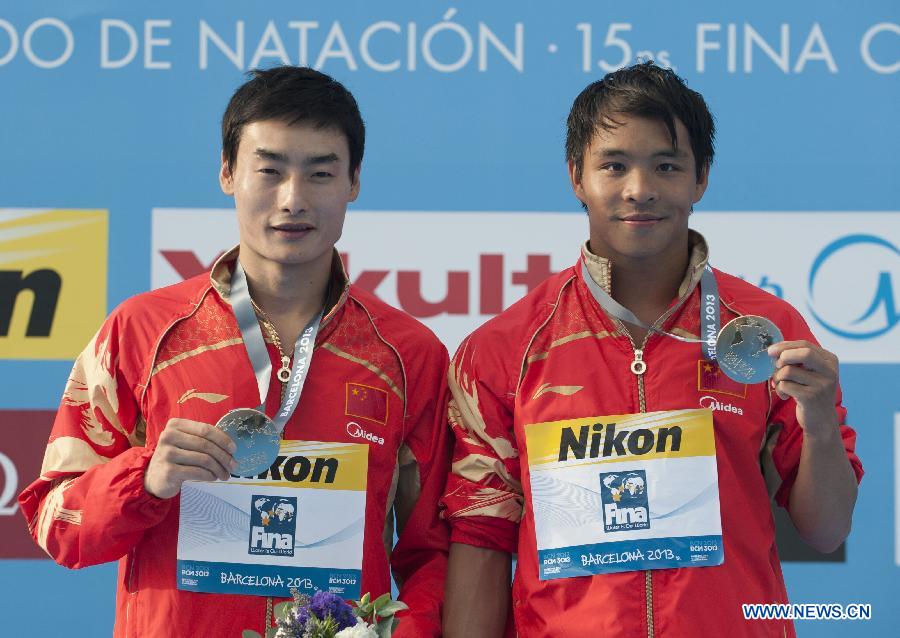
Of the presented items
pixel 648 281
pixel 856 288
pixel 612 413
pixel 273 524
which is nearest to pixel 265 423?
pixel 273 524

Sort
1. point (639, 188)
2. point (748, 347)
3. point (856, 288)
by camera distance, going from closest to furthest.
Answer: point (748, 347)
point (639, 188)
point (856, 288)

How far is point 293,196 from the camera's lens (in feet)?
7.55

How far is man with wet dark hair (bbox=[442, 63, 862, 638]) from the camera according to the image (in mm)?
2197

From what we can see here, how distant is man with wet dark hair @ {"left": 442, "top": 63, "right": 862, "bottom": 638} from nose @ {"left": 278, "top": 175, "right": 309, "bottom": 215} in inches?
17.8

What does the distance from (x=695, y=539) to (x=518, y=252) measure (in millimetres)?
1341

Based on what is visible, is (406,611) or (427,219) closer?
(406,611)

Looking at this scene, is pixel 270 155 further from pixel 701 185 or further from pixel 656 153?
pixel 701 185

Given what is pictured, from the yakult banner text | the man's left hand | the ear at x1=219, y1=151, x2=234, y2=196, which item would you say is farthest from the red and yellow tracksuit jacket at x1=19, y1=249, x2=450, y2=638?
the yakult banner text

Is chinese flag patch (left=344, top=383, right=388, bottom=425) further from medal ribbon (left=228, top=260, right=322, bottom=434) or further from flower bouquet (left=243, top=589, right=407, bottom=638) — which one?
flower bouquet (left=243, top=589, right=407, bottom=638)

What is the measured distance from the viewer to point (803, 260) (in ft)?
11.0

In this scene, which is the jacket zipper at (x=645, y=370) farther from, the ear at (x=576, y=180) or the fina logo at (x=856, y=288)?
the fina logo at (x=856, y=288)

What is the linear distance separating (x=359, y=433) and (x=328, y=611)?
1.85ft

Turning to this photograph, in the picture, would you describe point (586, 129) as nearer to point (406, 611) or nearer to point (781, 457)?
point (781, 457)

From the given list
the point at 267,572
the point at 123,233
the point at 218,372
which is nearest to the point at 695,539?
the point at 267,572
